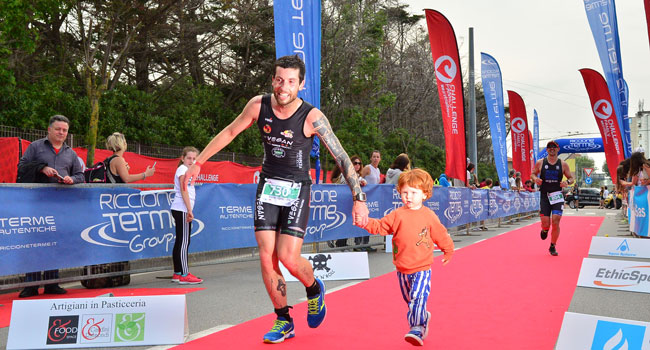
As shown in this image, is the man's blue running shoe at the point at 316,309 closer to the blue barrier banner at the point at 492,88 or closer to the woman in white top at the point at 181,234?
the woman in white top at the point at 181,234

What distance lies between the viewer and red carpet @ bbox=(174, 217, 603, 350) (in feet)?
16.1

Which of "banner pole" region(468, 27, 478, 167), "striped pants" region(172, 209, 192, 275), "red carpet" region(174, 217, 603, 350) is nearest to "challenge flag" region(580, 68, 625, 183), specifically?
"banner pole" region(468, 27, 478, 167)

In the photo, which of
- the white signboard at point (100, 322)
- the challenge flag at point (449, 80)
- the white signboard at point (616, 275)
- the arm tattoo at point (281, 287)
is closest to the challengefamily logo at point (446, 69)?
the challenge flag at point (449, 80)

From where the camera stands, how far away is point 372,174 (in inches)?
523

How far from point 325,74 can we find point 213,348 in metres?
21.3

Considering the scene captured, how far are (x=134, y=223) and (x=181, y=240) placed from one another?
634 millimetres

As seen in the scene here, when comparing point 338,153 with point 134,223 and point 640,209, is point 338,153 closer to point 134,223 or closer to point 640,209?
point 134,223

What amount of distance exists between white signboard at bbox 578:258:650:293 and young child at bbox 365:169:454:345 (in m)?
4.01

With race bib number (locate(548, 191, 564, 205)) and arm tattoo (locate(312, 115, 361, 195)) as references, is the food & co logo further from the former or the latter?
race bib number (locate(548, 191, 564, 205))

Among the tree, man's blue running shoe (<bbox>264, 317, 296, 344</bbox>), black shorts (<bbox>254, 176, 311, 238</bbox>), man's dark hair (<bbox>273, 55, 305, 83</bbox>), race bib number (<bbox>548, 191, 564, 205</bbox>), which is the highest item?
the tree

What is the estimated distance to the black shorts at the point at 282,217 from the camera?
15.8 ft

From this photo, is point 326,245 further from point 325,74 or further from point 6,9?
point 325,74

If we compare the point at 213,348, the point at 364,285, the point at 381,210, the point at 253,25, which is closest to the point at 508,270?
the point at 364,285

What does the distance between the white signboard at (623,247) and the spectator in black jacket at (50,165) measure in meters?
8.22
